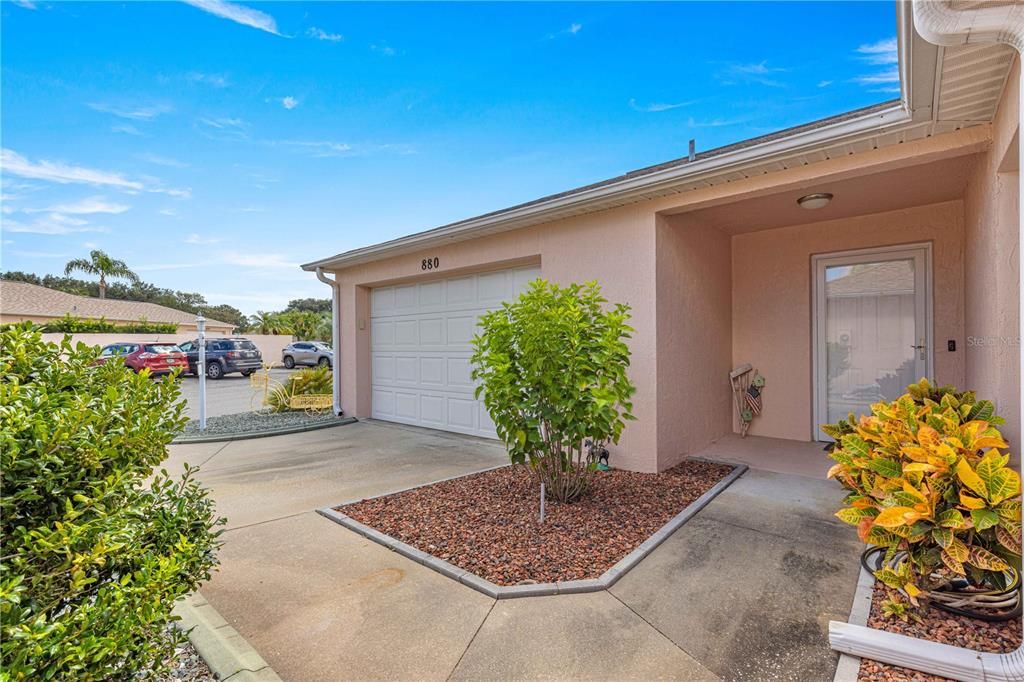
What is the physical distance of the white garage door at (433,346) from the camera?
6633 mm

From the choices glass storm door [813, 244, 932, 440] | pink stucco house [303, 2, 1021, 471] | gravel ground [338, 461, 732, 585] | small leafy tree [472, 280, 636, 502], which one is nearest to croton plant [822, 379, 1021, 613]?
pink stucco house [303, 2, 1021, 471]

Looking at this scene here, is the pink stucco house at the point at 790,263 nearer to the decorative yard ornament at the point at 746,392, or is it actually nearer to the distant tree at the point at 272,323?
the decorative yard ornament at the point at 746,392

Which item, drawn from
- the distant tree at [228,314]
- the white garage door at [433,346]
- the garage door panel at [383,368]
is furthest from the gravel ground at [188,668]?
the distant tree at [228,314]

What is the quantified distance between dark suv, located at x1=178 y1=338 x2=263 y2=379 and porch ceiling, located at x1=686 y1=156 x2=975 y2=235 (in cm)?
1928

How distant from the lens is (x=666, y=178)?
13.7 ft

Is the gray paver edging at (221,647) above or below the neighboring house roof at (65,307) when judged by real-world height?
below

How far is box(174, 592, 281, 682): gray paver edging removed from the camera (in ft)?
6.06

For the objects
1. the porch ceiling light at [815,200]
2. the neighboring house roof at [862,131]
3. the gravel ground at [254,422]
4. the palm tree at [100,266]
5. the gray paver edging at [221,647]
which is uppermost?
the palm tree at [100,266]

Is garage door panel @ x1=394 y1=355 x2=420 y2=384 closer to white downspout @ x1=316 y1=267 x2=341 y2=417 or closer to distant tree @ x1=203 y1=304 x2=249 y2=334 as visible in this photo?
white downspout @ x1=316 y1=267 x2=341 y2=417

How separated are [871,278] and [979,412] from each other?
3.64m

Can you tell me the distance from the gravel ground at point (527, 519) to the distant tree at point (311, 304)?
44.8 meters

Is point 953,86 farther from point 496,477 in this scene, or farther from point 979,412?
point 496,477

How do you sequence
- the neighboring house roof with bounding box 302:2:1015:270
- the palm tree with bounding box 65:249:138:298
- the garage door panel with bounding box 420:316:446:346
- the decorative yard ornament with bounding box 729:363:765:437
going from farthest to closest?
the palm tree with bounding box 65:249:138:298, the garage door panel with bounding box 420:316:446:346, the decorative yard ornament with bounding box 729:363:765:437, the neighboring house roof with bounding box 302:2:1015:270

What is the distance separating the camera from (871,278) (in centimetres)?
543
